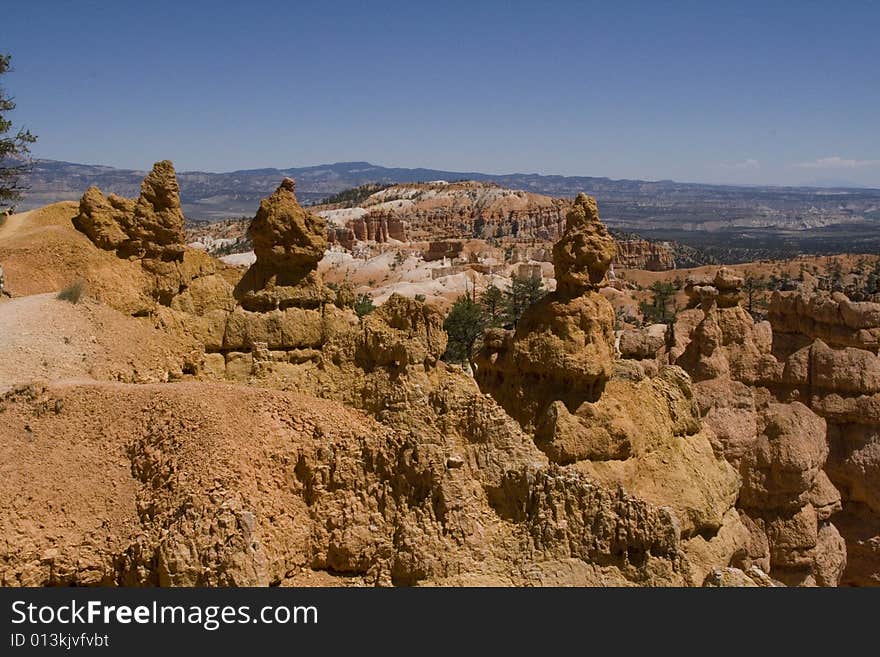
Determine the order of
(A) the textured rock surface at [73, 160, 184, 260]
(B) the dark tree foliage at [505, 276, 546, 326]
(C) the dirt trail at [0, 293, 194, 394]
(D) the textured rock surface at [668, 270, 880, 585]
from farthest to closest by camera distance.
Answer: (B) the dark tree foliage at [505, 276, 546, 326] < (D) the textured rock surface at [668, 270, 880, 585] < (A) the textured rock surface at [73, 160, 184, 260] < (C) the dirt trail at [0, 293, 194, 394]

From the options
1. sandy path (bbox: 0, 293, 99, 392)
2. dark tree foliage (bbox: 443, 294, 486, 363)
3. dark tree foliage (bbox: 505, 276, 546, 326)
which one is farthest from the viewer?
dark tree foliage (bbox: 505, 276, 546, 326)

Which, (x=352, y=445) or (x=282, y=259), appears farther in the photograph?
(x=282, y=259)

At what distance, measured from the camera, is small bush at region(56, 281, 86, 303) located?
545 inches

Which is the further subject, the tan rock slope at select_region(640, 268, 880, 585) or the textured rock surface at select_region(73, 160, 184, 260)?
the tan rock slope at select_region(640, 268, 880, 585)

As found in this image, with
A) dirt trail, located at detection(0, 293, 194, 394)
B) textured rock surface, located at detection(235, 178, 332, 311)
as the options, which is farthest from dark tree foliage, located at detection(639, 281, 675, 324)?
dirt trail, located at detection(0, 293, 194, 394)

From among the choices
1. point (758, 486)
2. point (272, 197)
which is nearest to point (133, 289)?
point (272, 197)

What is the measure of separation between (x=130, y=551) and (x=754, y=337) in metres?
15.1

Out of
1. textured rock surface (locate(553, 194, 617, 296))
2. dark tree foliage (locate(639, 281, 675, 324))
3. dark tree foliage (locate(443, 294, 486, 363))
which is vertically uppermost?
textured rock surface (locate(553, 194, 617, 296))

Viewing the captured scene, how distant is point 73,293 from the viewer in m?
13.9

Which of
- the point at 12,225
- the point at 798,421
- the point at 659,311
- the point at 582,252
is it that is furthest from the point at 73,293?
the point at 659,311

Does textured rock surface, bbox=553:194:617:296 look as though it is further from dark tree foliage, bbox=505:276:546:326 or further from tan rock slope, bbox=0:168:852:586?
dark tree foliage, bbox=505:276:546:326

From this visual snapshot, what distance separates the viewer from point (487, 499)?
9.58 meters

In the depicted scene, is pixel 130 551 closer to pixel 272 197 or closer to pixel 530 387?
pixel 530 387

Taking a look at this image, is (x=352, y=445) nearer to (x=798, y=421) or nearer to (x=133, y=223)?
(x=133, y=223)
